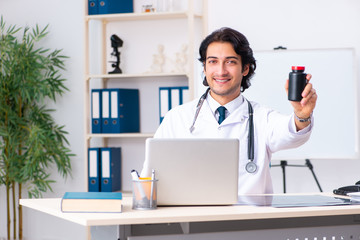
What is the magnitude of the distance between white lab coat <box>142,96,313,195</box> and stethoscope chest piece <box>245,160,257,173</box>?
0.02 m

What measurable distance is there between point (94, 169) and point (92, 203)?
2.64 metres

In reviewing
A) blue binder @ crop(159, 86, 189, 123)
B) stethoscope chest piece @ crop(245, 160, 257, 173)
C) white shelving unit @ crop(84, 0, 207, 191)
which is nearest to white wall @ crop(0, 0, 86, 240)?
white shelving unit @ crop(84, 0, 207, 191)

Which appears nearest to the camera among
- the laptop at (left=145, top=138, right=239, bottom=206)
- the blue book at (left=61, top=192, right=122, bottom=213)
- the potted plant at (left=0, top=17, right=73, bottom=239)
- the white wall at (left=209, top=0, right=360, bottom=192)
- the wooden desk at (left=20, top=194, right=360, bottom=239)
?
the wooden desk at (left=20, top=194, right=360, bottom=239)

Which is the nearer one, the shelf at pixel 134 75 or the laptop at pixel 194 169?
the laptop at pixel 194 169

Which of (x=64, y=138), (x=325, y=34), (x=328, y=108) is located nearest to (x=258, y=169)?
(x=328, y=108)

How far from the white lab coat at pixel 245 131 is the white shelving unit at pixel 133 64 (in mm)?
1714

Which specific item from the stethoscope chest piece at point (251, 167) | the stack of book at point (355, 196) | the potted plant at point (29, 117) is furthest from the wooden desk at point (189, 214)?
the potted plant at point (29, 117)

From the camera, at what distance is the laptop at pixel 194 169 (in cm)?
195

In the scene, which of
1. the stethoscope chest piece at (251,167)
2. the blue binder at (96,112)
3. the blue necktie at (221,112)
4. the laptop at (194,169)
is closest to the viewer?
the laptop at (194,169)

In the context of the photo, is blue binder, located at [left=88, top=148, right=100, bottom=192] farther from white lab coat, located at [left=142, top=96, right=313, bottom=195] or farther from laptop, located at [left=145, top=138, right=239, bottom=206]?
laptop, located at [left=145, top=138, right=239, bottom=206]

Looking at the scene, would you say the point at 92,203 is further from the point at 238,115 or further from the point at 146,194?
the point at 238,115

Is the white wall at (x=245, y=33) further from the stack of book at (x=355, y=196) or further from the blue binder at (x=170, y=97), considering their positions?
the stack of book at (x=355, y=196)

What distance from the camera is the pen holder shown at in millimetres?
1900

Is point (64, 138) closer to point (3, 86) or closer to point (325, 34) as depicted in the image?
point (3, 86)
